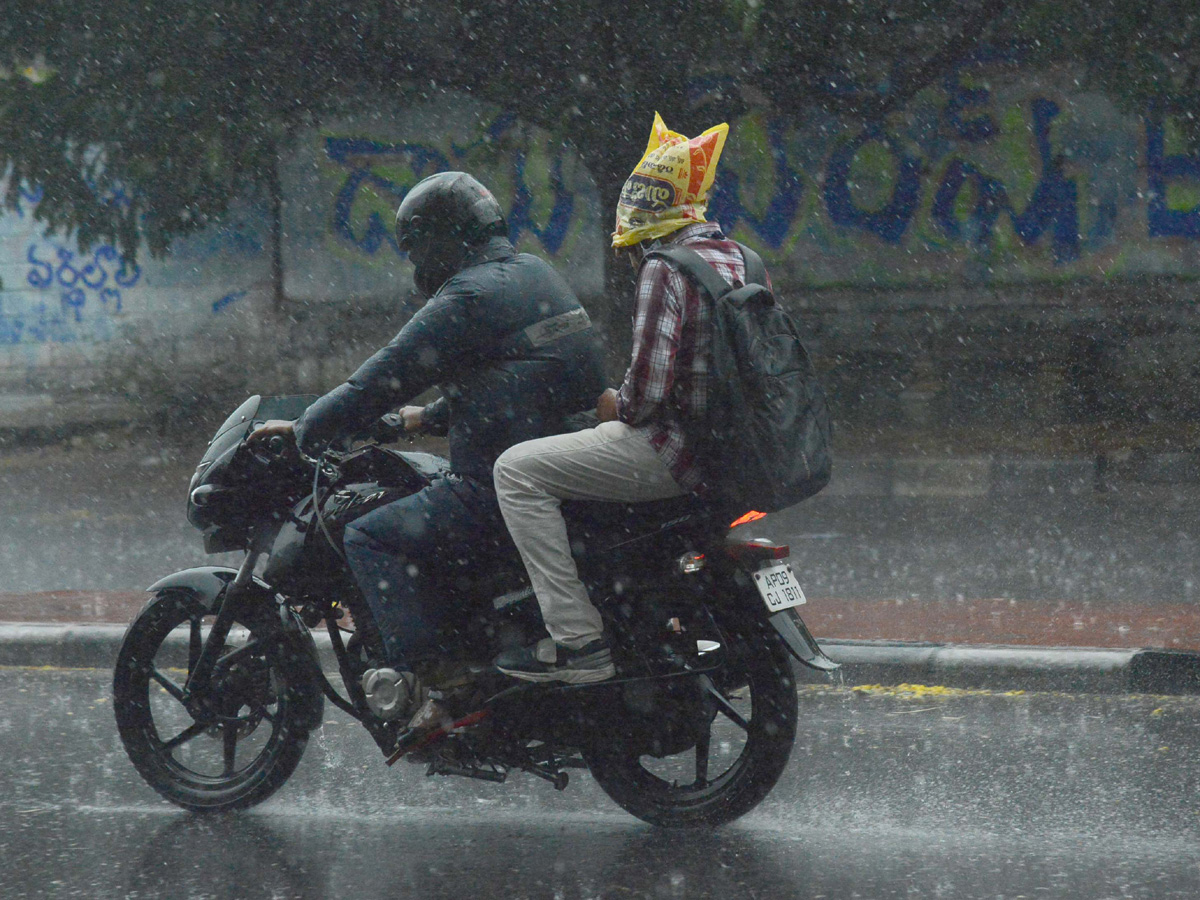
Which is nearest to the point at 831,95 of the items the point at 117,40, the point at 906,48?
the point at 906,48

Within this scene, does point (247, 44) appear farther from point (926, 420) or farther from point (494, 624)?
point (494, 624)

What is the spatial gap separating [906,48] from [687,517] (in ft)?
36.2

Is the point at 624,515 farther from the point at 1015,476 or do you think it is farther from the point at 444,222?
the point at 1015,476

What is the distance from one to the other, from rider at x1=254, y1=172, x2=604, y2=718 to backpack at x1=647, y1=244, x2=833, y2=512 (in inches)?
17.2

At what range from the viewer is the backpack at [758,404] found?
3.90m

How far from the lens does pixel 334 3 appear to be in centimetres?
1295

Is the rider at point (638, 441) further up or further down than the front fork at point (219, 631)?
further up

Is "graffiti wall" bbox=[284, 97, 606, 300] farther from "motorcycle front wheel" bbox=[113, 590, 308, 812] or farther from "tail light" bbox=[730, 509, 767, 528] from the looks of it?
"tail light" bbox=[730, 509, 767, 528]

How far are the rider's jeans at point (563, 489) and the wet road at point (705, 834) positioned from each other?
665 mm

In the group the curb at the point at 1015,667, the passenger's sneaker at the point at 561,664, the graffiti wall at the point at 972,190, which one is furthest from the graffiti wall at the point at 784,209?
the passenger's sneaker at the point at 561,664

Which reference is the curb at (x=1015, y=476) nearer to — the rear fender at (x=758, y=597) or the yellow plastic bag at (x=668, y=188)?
the rear fender at (x=758, y=597)

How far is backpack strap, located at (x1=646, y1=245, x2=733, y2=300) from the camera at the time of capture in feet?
13.0

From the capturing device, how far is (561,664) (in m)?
4.13

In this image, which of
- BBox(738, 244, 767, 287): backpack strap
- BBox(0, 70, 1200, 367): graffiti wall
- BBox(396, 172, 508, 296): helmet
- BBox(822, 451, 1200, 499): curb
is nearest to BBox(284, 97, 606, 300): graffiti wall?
BBox(0, 70, 1200, 367): graffiti wall
